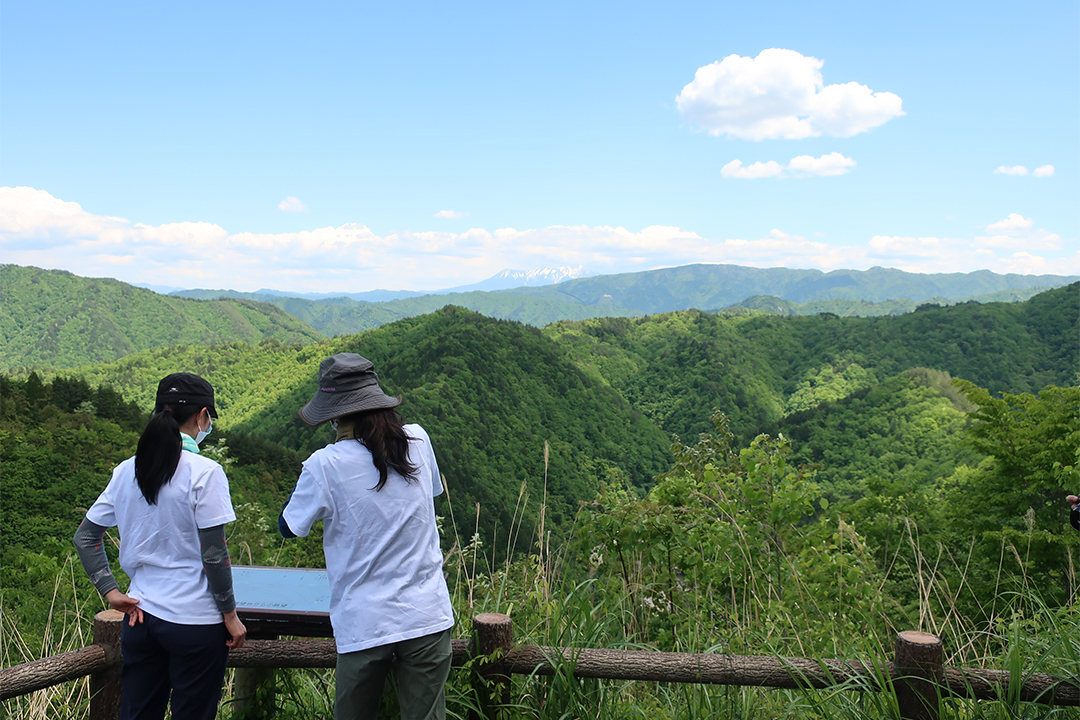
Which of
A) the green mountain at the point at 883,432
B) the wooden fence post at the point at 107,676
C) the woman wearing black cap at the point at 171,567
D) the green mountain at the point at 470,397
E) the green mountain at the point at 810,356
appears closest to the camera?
the woman wearing black cap at the point at 171,567

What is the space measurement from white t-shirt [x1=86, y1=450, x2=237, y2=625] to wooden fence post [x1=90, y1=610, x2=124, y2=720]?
16.9 inches

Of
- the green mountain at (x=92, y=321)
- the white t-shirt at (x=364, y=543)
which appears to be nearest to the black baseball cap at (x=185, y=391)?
the white t-shirt at (x=364, y=543)

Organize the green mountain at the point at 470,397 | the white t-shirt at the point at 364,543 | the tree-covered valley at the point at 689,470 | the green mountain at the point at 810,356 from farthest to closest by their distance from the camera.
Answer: the green mountain at the point at 810,356, the green mountain at the point at 470,397, the tree-covered valley at the point at 689,470, the white t-shirt at the point at 364,543

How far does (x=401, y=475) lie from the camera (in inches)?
77.6

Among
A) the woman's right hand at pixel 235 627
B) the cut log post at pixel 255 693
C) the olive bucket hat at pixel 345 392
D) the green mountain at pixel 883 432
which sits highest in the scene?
the olive bucket hat at pixel 345 392

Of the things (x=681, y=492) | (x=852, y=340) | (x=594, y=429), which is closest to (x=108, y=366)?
(x=594, y=429)

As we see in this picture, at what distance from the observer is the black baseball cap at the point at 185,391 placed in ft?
A: 6.93

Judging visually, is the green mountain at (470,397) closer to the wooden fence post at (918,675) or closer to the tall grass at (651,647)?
the tall grass at (651,647)

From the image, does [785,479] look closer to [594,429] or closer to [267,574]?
[267,574]

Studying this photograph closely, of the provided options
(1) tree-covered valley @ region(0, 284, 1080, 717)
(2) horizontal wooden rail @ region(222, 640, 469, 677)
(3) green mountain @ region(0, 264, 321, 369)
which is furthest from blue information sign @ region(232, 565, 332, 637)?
(3) green mountain @ region(0, 264, 321, 369)

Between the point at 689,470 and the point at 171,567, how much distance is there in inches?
268

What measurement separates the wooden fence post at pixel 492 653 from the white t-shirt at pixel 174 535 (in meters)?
0.88

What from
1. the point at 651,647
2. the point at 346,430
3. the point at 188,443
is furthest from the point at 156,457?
the point at 651,647

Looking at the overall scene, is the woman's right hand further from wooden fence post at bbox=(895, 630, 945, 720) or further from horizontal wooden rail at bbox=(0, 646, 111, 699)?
wooden fence post at bbox=(895, 630, 945, 720)
